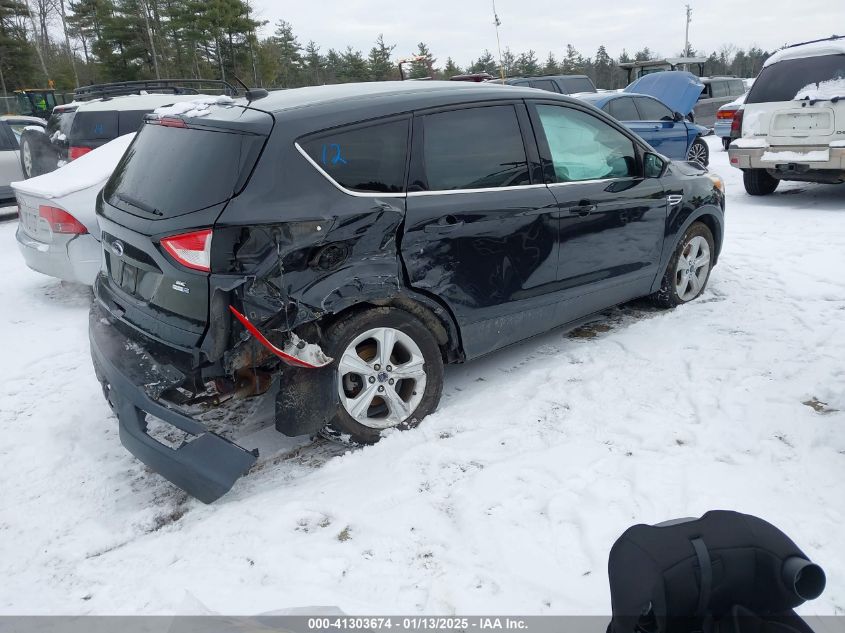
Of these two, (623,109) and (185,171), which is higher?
(623,109)

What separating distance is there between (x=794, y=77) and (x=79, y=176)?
27.9 ft

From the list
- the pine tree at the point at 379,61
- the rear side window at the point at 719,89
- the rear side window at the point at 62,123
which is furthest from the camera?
the pine tree at the point at 379,61

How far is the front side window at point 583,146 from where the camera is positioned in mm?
4156

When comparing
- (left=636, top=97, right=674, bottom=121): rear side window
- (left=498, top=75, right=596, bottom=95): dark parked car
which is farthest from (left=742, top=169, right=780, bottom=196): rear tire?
(left=498, top=75, right=596, bottom=95): dark parked car

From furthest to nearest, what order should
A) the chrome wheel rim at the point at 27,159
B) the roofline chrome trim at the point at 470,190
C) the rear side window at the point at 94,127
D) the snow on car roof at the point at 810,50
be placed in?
the chrome wheel rim at the point at 27,159, the rear side window at the point at 94,127, the snow on car roof at the point at 810,50, the roofline chrome trim at the point at 470,190

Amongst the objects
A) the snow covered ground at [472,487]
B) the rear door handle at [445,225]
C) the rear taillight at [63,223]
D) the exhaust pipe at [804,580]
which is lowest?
the snow covered ground at [472,487]

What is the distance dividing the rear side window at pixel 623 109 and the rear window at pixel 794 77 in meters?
2.35

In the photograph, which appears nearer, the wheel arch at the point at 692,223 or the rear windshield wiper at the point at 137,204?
the rear windshield wiper at the point at 137,204

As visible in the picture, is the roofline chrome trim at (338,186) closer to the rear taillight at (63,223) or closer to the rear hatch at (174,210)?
the rear hatch at (174,210)

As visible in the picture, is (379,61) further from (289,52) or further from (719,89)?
(719,89)

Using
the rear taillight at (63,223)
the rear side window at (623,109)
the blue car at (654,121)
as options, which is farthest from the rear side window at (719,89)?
the rear taillight at (63,223)

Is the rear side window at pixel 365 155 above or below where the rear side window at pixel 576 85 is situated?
below

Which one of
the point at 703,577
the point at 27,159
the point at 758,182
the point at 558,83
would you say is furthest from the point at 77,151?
the point at 558,83

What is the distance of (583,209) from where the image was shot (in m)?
4.20
